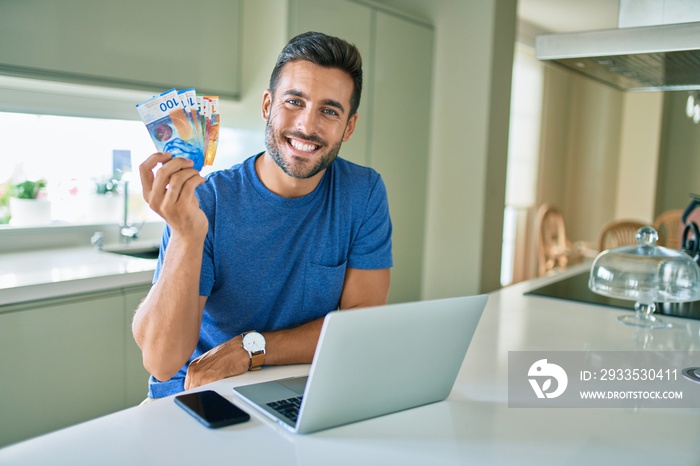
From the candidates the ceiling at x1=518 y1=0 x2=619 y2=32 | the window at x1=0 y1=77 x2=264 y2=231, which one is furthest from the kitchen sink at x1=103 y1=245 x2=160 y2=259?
the ceiling at x1=518 y1=0 x2=619 y2=32

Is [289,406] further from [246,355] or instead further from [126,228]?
[126,228]

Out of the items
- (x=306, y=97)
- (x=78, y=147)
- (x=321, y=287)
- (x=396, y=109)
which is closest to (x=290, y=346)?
(x=321, y=287)

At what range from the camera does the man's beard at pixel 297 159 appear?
4.84 feet

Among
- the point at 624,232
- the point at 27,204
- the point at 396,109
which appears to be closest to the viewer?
the point at 27,204

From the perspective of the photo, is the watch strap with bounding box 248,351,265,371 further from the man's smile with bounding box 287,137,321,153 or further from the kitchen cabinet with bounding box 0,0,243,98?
the kitchen cabinet with bounding box 0,0,243,98

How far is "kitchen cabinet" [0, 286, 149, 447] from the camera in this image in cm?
199

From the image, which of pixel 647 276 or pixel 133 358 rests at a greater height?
pixel 647 276

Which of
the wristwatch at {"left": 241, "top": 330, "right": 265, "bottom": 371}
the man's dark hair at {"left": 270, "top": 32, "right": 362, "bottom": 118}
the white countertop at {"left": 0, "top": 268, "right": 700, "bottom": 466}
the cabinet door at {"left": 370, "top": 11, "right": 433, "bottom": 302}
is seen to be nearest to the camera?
the white countertop at {"left": 0, "top": 268, "right": 700, "bottom": 466}

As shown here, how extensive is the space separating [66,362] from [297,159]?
1214 mm

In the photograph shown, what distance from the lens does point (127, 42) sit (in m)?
2.47

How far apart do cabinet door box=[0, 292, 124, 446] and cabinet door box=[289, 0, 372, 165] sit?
56.6 inches

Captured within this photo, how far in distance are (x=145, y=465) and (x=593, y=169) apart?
6520 mm

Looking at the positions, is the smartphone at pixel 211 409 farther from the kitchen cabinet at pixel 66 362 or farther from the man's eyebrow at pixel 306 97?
the kitchen cabinet at pixel 66 362

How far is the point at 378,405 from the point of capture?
40.7 inches
